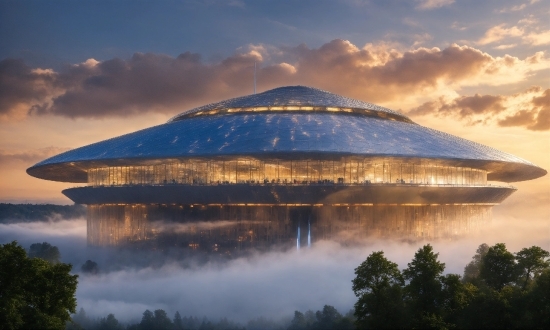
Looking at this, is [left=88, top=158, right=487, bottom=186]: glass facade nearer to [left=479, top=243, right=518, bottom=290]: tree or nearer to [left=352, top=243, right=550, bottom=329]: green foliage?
[left=479, top=243, right=518, bottom=290]: tree

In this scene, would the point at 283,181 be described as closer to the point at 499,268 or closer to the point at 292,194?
the point at 292,194

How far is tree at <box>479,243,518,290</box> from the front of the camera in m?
39.8

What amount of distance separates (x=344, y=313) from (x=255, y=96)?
30.5 metres

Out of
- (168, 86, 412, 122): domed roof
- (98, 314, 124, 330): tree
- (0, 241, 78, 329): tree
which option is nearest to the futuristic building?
(168, 86, 412, 122): domed roof

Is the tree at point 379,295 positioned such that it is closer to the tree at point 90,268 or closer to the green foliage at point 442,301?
the green foliage at point 442,301

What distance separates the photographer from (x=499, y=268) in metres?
40.1

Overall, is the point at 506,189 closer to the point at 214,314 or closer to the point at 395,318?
the point at 214,314

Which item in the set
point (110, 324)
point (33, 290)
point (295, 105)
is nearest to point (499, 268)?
point (33, 290)

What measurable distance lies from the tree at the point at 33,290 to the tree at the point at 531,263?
25.1m

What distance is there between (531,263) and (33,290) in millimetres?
27370

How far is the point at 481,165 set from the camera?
64.5 metres

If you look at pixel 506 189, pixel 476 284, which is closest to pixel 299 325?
pixel 476 284

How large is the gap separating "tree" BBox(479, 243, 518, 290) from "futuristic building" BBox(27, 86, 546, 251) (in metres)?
18.2

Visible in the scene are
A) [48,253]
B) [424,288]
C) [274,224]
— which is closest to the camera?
[424,288]
